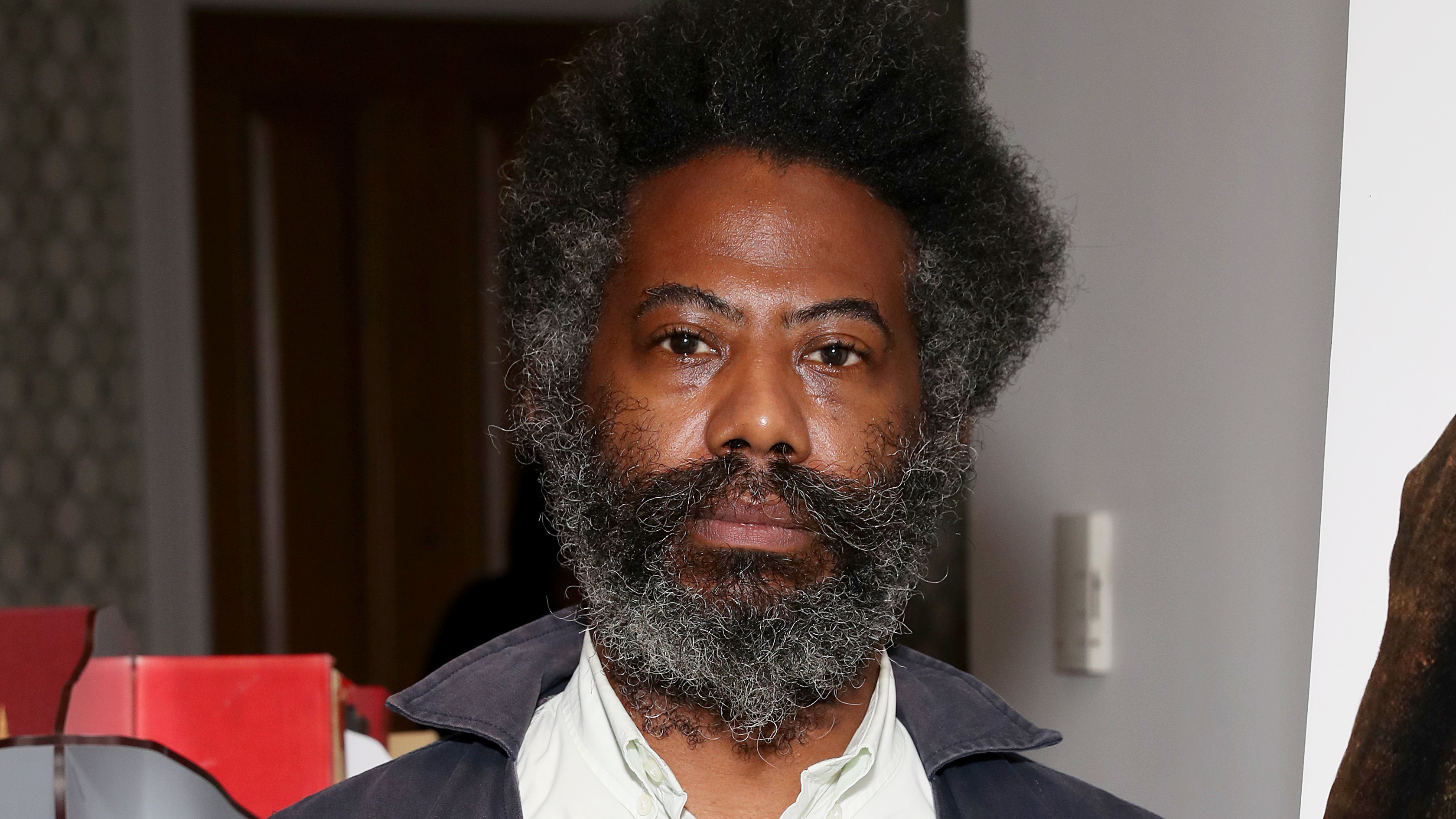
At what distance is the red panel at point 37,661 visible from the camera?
1191 mm

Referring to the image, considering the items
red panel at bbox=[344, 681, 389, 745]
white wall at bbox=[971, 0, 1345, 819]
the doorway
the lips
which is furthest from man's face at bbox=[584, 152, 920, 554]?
the doorway

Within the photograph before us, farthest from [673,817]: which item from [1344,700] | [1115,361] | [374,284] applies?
[374,284]

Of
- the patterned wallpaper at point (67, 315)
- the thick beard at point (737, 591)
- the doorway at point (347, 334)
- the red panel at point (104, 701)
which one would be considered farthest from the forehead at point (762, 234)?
the patterned wallpaper at point (67, 315)

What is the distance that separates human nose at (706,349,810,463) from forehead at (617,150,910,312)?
0.20 ft

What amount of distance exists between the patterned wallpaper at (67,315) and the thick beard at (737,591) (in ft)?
6.32

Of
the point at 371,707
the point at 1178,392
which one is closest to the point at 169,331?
the point at 371,707

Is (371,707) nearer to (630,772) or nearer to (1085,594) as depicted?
(630,772)

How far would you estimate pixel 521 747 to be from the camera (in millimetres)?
1111

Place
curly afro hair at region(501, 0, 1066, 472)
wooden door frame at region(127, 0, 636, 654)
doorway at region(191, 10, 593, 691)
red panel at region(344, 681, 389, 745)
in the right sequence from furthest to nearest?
doorway at region(191, 10, 593, 691) < wooden door frame at region(127, 0, 636, 654) < red panel at region(344, 681, 389, 745) < curly afro hair at region(501, 0, 1066, 472)

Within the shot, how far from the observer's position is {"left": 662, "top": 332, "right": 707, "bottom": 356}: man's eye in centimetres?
110

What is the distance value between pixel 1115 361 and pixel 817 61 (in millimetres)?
425

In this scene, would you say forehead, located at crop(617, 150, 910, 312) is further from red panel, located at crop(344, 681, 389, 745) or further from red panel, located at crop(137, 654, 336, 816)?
red panel, located at crop(344, 681, 389, 745)

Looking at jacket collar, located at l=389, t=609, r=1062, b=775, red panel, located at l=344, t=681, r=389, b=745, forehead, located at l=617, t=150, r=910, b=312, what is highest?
forehead, located at l=617, t=150, r=910, b=312

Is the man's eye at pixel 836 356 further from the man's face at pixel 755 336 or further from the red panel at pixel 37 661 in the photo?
the red panel at pixel 37 661
